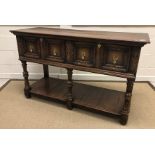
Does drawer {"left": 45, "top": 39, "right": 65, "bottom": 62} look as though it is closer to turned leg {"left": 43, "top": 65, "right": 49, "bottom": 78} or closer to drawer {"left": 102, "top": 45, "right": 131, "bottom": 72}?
drawer {"left": 102, "top": 45, "right": 131, "bottom": 72}

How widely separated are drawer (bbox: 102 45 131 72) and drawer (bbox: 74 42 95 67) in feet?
0.44

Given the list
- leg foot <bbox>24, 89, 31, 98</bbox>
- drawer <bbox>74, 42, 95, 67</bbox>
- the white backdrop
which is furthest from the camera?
the white backdrop

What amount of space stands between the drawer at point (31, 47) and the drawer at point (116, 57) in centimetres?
82

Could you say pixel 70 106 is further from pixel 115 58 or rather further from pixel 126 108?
pixel 115 58

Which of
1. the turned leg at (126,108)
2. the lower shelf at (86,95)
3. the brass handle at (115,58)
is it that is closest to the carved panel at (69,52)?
the brass handle at (115,58)

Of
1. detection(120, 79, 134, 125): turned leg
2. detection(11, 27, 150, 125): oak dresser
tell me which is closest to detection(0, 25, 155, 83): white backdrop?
detection(11, 27, 150, 125): oak dresser

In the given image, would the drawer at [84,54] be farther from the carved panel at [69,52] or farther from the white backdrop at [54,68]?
the white backdrop at [54,68]

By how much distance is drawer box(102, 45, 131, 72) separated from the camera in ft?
5.37

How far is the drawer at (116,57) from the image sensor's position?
1.64 m
